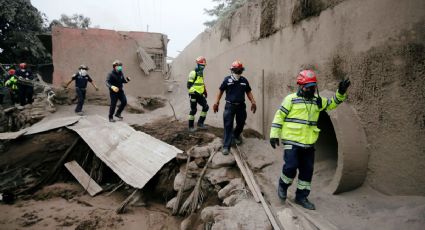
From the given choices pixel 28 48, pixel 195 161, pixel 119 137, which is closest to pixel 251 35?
pixel 195 161

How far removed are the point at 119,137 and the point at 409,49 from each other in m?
6.07

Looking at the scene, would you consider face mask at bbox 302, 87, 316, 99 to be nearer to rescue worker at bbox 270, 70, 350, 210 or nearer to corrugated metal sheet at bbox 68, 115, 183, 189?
rescue worker at bbox 270, 70, 350, 210

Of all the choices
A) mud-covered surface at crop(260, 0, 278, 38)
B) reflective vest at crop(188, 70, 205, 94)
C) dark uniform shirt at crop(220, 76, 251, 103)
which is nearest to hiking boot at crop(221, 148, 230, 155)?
dark uniform shirt at crop(220, 76, 251, 103)

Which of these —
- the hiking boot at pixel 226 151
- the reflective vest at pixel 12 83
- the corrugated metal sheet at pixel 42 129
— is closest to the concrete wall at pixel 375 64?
the hiking boot at pixel 226 151

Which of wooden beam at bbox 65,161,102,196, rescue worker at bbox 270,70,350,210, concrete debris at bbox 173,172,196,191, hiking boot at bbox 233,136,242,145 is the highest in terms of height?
rescue worker at bbox 270,70,350,210

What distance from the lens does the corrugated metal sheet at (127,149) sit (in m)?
5.60

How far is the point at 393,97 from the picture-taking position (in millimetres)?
3227

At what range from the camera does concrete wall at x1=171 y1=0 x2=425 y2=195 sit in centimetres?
300

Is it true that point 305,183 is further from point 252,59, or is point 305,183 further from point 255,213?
point 252,59

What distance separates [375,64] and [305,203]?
6.34 feet

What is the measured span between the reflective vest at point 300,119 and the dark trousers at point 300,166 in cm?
11

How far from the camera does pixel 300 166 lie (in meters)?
3.64

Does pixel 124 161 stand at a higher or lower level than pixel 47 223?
higher

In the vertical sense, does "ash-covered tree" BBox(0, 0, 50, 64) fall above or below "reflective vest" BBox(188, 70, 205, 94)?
above
